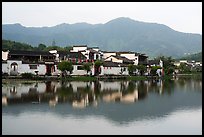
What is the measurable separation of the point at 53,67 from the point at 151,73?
16396mm

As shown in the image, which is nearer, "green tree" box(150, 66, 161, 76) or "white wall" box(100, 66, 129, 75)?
"white wall" box(100, 66, 129, 75)

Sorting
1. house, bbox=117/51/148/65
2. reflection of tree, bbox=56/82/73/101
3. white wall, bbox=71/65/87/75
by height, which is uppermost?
house, bbox=117/51/148/65

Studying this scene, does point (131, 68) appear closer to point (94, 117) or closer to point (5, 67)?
point (5, 67)

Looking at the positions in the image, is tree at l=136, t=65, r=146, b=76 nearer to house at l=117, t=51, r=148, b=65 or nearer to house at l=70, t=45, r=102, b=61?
house at l=117, t=51, r=148, b=65

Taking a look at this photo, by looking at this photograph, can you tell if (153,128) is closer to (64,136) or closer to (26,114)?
(64,136)

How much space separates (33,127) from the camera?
10.1m

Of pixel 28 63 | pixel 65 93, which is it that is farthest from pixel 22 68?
pixel 65 93

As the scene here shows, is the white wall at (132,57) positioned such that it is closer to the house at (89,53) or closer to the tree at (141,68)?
the house at (89,53)

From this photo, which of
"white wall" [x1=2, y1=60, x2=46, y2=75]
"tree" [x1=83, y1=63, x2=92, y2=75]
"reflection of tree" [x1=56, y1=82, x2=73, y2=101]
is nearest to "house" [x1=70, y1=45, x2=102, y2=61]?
"tree" [x1=83, y1=63, x2=92, y2=75]

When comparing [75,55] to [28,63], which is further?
[75,55]

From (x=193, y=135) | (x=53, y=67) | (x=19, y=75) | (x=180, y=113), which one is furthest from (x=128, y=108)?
(x=53, y=67)

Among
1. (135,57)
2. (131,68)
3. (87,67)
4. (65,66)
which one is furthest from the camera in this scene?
(135,57)

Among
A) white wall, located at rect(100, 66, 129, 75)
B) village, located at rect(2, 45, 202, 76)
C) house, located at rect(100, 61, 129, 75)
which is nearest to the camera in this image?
village, located at rect(2, 45, 202, 76)

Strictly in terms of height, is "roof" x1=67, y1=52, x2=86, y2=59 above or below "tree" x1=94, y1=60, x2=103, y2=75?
above
